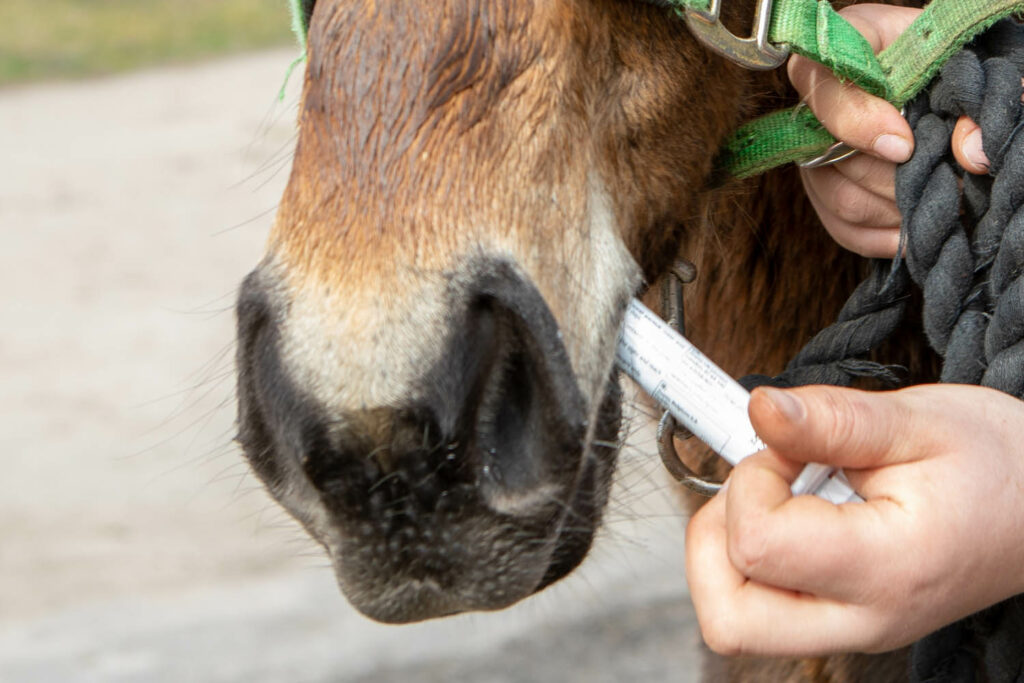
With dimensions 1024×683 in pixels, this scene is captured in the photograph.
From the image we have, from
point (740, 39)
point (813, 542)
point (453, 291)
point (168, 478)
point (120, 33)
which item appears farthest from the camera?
point (120, 33)

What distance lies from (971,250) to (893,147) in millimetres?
103

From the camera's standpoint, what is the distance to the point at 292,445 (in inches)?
37.0

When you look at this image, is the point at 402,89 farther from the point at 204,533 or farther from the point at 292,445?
the point at 204,533

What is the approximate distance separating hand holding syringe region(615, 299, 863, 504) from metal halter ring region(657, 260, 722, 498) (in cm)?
7

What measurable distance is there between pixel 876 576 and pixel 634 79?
0.49 m

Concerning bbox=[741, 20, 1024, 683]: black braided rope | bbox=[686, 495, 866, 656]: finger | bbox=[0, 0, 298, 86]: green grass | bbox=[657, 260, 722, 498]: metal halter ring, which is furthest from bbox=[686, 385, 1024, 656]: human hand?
bbox=[0, 0, 298, 86]: green grass

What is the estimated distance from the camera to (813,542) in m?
0.72

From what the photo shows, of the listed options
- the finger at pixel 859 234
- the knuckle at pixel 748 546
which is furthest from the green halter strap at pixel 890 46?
the knuckle at pixel 748 546

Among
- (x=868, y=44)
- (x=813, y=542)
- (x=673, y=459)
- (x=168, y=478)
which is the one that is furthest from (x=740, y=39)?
(x=168, y=478)

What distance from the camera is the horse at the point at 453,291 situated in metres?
0.91

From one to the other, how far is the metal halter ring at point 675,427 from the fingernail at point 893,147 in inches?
8.4

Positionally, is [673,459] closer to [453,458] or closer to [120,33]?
[453,458]

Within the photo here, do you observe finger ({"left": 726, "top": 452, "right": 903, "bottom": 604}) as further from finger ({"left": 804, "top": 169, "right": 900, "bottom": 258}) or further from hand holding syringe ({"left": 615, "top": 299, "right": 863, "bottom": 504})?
finger ({"left": 804, "top": 169, "right": 900, "bottom": 258})

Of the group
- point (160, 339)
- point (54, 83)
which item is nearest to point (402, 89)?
point (160, 339)
